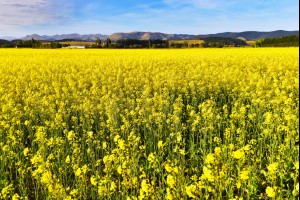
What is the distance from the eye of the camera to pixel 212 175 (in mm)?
3639

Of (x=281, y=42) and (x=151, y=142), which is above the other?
(x=281, y=42)

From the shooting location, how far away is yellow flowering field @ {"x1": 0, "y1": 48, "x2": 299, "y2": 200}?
439 cm

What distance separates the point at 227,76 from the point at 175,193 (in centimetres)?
1078

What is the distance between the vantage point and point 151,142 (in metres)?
7.32

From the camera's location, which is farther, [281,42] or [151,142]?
[281,42]

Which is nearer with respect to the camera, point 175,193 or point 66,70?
point 175,193

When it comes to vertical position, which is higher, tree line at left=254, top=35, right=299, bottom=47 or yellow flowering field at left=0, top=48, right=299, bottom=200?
tree line at left=254, top=35, right=299, bottom=47

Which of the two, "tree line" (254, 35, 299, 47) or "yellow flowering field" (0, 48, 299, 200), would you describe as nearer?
"yellow flowering field" (0, 48, 299, 200)

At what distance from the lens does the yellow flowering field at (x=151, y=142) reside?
4391 millimetres

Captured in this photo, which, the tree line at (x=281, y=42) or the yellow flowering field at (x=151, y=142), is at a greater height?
the tree line at (x=281, y=42)

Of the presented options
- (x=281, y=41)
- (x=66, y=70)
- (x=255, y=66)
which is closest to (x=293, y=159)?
(x=255, y=66)

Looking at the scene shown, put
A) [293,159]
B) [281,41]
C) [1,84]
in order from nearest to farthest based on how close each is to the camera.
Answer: [293,159], [1,84], [281,41]

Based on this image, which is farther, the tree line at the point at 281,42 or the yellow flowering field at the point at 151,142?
the tree line at the point at 281,42

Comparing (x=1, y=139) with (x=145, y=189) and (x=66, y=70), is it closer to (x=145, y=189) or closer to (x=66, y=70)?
(x=145, y=189)
